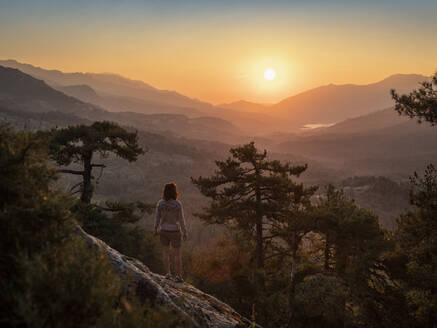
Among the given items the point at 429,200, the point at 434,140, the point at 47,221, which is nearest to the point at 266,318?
the point at 429,200

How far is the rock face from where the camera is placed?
5020 mm

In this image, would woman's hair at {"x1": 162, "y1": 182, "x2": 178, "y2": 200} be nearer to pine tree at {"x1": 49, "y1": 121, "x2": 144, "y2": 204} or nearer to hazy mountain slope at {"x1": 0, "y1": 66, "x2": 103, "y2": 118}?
pine tree at {"x1": 49, "y1": 121, "x2": 144, "y2": 204}

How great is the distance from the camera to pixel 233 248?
2278 centimetres

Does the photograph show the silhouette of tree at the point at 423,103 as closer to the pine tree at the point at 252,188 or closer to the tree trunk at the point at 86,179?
the pine tree at the point at 252,188

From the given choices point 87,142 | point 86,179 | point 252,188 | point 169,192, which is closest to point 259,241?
point 252,188

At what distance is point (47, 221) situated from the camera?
3766 millimetres

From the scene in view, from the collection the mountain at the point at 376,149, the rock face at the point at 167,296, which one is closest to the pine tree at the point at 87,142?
the rock face at the point at 167,296

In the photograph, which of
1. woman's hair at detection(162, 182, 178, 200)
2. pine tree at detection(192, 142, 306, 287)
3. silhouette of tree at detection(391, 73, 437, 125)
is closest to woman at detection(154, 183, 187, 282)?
woman's hair at detection(162, 182, 178, 200)

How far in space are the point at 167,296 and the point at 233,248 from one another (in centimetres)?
1813

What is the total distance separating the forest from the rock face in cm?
42

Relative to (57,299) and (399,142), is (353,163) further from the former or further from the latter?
(57,299)

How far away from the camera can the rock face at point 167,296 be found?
502 cm

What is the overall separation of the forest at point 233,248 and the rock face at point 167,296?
0.42 meters

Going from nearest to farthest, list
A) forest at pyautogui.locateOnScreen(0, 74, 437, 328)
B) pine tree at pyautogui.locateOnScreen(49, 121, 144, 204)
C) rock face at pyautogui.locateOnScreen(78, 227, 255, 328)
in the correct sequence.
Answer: forest at pyautogui.locateOnScreen(0, 74, 437, 328), rock face at pyautogui.locateOnScreen(78, 227, 255, 328), pine tree at pyautogui.locateOnScreen(49, 121, 144, 204)
